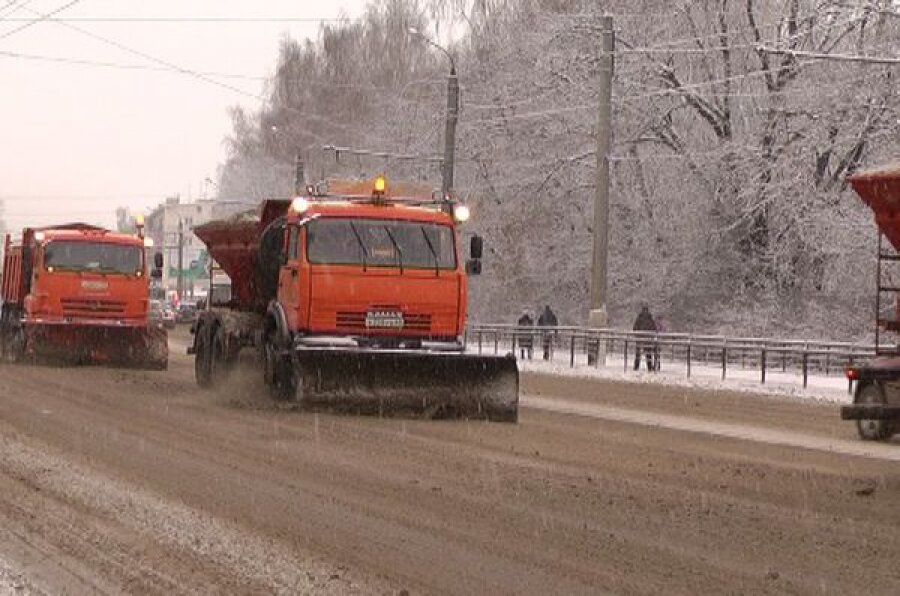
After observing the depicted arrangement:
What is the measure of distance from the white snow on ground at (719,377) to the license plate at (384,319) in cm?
896

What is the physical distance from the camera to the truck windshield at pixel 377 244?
1859cm

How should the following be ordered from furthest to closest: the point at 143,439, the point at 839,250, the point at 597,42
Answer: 1. the point at 597,42
2. the point at 839,250
3. the point at 143,439

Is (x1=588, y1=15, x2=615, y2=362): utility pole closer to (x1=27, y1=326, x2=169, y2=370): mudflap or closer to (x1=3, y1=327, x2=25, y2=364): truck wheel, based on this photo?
(x1=27, y1=326, x2=169, y2=370): mudflap

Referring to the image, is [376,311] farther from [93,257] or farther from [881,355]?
[93,257]

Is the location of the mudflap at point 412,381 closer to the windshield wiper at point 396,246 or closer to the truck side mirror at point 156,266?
the windshield wiper at point 396,246

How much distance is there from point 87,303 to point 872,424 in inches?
596

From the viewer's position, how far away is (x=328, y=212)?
18.8 metres

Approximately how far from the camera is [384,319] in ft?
60.2

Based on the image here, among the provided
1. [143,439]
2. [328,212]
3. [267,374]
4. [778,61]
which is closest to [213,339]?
[267,374]

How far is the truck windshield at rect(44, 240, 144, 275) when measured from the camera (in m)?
27.9

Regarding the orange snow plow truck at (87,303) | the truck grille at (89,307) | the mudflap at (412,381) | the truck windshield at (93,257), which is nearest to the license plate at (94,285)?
the orange snow plow truck at (87,303)

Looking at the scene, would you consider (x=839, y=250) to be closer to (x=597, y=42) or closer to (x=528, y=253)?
(x=597, y=42)

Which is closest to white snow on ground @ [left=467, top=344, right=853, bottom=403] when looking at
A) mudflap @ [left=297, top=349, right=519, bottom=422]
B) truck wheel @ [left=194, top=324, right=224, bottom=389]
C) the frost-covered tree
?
the frost-covered tree

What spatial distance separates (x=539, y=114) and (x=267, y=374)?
958 inches
